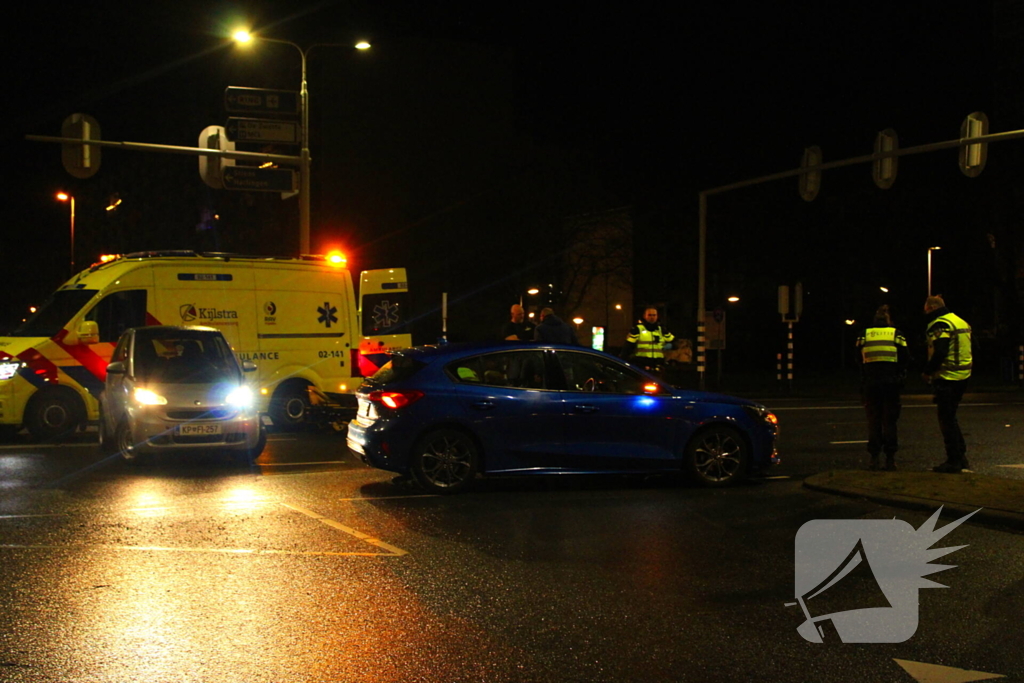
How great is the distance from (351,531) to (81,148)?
14.4 metres

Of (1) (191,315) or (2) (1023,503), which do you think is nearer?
(2) (1023,503)

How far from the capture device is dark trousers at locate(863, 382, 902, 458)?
11562 millimetres

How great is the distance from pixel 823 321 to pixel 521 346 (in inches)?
1825

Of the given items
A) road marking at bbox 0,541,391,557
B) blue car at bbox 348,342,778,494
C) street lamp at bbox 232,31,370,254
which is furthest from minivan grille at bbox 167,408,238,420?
street lamp at bbox 232,31,370,254

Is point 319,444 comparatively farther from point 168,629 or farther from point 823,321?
point 823,321

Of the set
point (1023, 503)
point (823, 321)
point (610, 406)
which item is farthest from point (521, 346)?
point (823, 321)

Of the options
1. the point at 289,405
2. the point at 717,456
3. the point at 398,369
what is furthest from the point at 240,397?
the point at 717,456

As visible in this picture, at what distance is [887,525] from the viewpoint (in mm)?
8742

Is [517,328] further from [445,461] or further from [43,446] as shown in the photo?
[43,446]

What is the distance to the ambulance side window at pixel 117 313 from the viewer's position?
50.4ft

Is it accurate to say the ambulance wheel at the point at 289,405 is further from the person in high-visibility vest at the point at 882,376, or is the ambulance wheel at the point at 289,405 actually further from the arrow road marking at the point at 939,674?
the arrow road marking at the point at 939,674

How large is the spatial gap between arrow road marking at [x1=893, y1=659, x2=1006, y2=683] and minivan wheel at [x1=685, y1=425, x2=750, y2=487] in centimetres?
566

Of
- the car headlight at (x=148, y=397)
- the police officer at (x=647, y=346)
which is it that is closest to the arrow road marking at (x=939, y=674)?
the car headlight at (x=148, y=397)

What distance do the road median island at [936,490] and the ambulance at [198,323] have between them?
27.3ft
